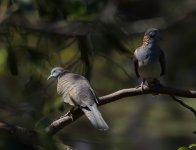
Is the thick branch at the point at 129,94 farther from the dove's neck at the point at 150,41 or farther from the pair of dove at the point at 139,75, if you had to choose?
the dove's neck at the point at 150,41

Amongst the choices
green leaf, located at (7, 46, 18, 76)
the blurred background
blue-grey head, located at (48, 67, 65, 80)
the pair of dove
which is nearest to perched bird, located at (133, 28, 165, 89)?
the pair of dove

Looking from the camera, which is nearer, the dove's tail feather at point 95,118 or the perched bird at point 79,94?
the dove's tail feather at point 95,118

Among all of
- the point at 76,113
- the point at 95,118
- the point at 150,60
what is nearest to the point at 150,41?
the point at 150,60

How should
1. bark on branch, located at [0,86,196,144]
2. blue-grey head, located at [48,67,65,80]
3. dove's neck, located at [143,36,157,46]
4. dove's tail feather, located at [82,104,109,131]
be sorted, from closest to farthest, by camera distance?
1. bark on branch, located at [0,86,196,144]
2. dove's tail feather, located at [82,104,109,131]
3. dove's neck, located at [143,36,157,46]
4. blue-grey head, located at [48,67,65,80]

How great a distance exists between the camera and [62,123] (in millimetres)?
5410

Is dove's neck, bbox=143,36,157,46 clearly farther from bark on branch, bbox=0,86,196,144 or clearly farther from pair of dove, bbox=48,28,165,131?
bark on branch, bbox=0,86,196,144

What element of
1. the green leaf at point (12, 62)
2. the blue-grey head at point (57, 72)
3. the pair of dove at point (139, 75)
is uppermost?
the green leaf at point (12, 62)

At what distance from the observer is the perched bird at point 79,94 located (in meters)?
5.54

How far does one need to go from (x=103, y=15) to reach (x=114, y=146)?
12.0 feet

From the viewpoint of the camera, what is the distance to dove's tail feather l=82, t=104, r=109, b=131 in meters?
5.43

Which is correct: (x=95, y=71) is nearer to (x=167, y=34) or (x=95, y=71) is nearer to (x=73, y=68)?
(x=167, y=34)

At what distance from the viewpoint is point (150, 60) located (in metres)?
6.08

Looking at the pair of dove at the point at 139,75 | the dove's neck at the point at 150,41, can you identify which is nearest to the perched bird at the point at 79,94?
the pair of dove at the point at 139,75

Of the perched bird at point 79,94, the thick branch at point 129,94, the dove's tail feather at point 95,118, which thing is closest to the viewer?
the thick branch at point 129,94
